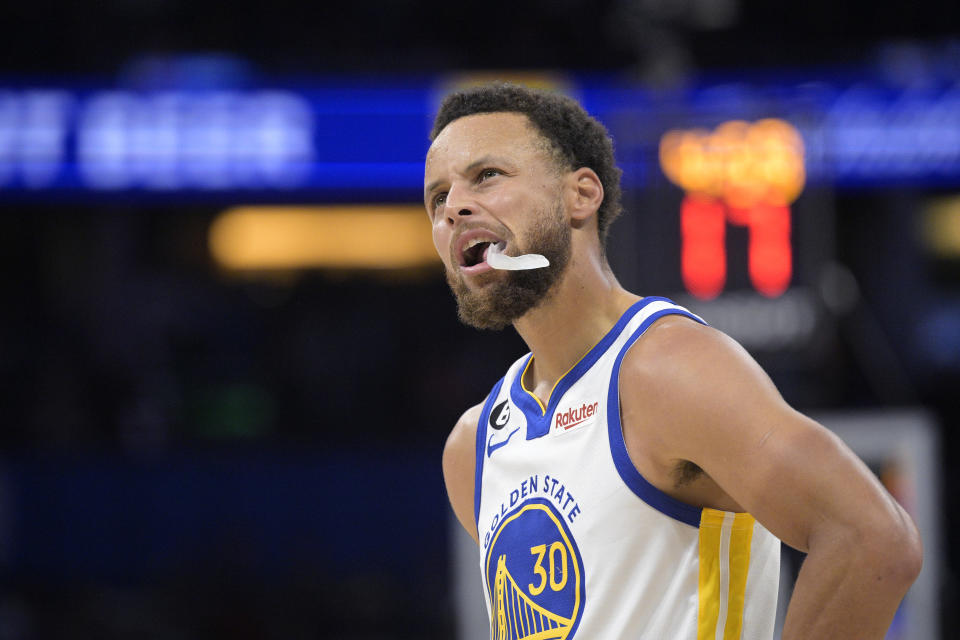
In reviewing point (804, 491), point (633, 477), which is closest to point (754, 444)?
point (804, 491)

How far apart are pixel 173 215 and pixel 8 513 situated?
3.65 m

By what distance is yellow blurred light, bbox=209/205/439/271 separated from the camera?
1100cm

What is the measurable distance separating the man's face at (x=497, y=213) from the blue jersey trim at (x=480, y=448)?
0.25m

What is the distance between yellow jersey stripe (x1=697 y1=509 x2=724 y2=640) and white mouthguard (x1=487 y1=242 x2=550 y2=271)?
511 millimetres

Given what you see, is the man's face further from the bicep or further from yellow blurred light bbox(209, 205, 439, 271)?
yellow blurred light bbox(209, 205, 439, 271)

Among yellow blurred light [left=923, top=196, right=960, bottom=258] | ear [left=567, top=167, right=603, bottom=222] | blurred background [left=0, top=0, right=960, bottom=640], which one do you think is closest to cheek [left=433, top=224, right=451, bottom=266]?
ear [left=567, top=167, right=603, bottom=222]

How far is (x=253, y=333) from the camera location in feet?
33.4

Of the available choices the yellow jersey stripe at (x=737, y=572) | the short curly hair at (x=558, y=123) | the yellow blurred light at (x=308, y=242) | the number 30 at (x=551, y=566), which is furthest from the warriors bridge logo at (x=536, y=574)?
the yellow blurred light at (x=308, y=242)

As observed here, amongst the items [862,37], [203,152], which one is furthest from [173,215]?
[862,37]

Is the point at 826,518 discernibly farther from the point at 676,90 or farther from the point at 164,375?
the point at 164,375

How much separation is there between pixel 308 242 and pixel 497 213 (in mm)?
9192

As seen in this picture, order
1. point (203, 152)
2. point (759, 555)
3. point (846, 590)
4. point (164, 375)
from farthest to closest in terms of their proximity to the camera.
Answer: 1. point (164, 375)
2. point (203, 152)
3. point (759, 555)
4. point (846, 590)

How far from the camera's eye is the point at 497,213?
6.71 feet

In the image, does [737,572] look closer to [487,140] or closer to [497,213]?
[497,213]
